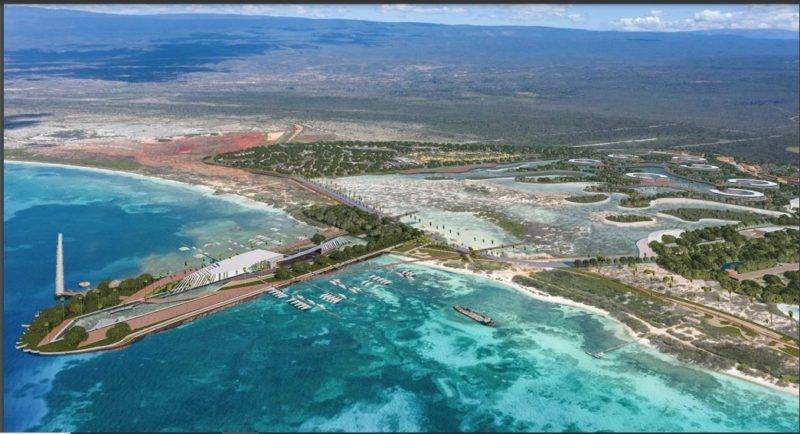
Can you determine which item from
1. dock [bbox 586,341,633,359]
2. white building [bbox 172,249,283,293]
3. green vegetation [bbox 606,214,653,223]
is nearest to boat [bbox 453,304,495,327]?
dock [bbox 586,341,633,359]

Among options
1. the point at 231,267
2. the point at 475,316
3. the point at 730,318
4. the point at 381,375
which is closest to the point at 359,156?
the point at 231,267

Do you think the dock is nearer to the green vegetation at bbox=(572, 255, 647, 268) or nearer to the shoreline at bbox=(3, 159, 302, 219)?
the green vegetation at bbox=(572, 255, 647, 268)

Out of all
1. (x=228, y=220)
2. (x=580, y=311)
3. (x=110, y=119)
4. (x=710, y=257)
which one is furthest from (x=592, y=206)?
(x=110, y=119)

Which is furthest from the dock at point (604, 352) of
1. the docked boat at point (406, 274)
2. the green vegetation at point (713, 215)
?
the green vegetation at point (713, 215)

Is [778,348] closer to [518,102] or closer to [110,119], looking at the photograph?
[110,119]

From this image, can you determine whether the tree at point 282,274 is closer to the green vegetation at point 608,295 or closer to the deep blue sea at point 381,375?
the deep blue sea at point 381,375

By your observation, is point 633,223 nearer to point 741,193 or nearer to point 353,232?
point 741,193
